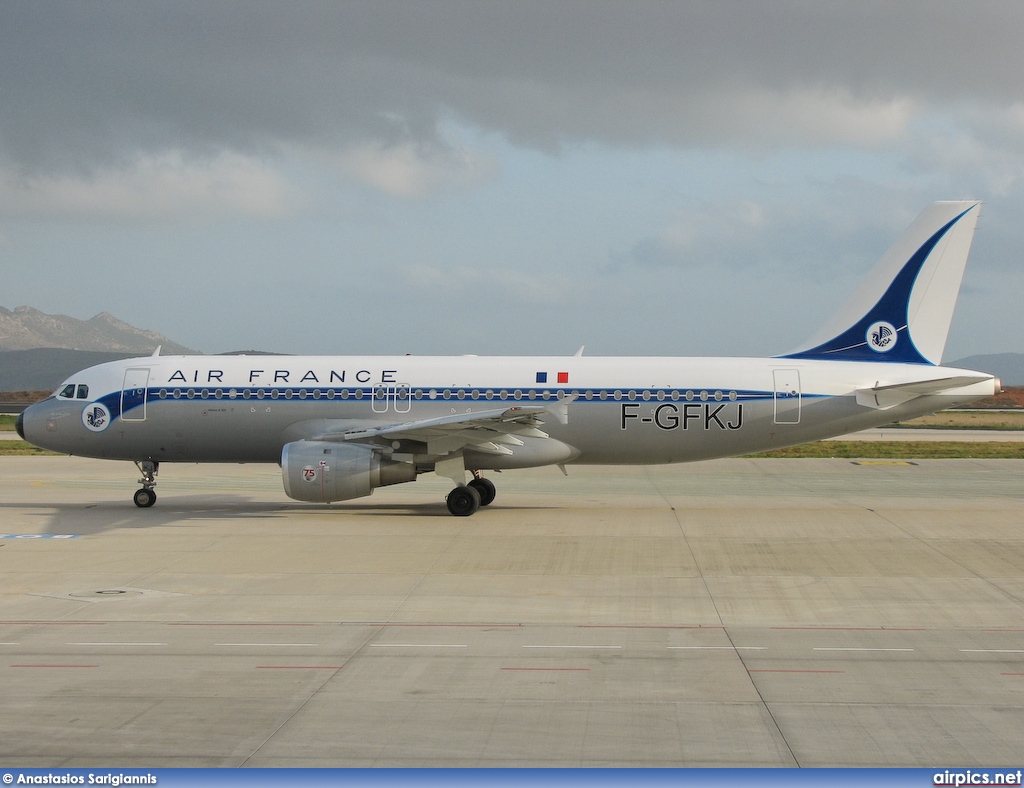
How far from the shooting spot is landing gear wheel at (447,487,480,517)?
22.6 meters

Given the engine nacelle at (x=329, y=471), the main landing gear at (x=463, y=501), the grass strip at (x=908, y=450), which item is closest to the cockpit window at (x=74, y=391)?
the engine nacelle at (x=329, y=471)

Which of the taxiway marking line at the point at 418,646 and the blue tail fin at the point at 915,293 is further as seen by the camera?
the blue tail fin at the point at 915,293

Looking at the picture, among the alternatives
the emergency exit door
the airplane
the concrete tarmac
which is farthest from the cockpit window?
the emergency exit door

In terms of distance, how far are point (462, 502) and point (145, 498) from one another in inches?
325

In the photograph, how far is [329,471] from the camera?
21.1m

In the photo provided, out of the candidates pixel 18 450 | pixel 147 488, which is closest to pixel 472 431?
pixel 147 488

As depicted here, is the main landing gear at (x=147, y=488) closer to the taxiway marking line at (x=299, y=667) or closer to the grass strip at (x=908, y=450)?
the taxiway marking line at (x=299, y=667)

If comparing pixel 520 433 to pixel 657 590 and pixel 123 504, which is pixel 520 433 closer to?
pixel 657 590

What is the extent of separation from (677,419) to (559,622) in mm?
11362

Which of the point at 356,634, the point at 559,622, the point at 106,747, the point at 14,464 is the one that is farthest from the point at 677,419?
the point at 14,464

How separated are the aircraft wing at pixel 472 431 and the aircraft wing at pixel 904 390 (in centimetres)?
738

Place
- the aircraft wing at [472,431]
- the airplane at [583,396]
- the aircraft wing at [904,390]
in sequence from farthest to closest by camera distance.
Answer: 1. the airplane at [583,396]
2. the aircraft wing at [904,390]
3. the aircraft wing at [472,431]

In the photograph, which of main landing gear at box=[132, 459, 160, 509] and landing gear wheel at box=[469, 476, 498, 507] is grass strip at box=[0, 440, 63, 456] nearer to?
main landing gear at box=[132, 459, 160, 509]

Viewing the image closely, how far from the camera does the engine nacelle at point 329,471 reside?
21109 millimetres
